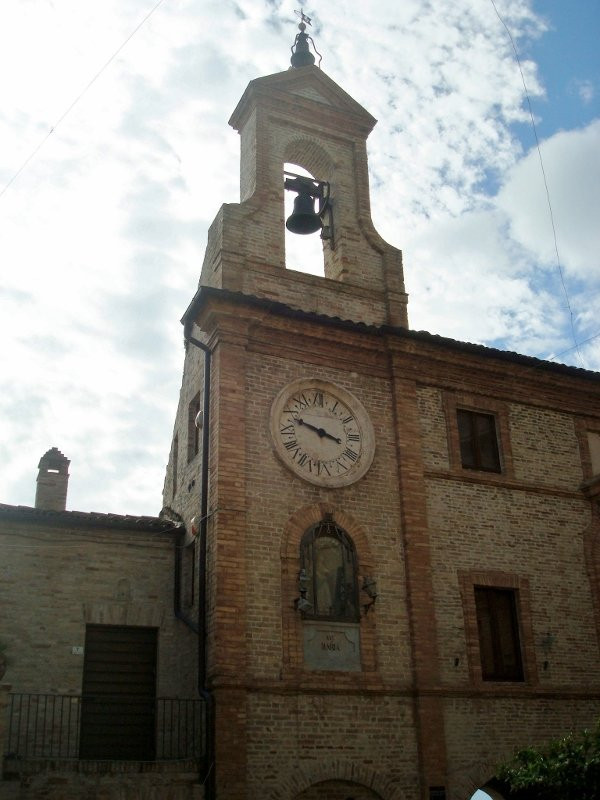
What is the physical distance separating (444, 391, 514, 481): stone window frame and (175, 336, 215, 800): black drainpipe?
Answer: 4417mm

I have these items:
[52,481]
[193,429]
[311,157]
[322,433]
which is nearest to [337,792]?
[322,433]

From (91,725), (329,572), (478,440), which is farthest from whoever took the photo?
(478,440)

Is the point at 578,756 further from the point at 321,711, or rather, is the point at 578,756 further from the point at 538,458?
the point at 538,458

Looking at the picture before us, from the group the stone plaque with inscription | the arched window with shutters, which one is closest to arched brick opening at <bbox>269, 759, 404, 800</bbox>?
the stone plaque with inscription

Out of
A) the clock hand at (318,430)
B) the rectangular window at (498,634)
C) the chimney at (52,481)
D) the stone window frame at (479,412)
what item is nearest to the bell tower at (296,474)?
the clock hand at (318,430)

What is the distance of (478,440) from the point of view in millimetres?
16453

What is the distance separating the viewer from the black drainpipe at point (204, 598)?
12.0 metres

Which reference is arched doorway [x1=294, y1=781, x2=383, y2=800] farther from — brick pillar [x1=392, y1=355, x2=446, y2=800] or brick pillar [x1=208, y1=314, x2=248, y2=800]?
brick pillar [x1=208, y1=314, x2=248, y2=800]

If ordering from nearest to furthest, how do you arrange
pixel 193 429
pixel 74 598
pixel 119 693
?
pixel 119 693
pixel 74 598
pixel 193 429

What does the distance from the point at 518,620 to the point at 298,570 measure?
415cm

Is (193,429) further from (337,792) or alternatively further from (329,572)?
(337,792)

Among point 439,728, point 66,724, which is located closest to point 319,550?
point 439,728

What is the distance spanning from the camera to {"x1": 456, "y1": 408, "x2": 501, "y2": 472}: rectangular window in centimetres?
1623

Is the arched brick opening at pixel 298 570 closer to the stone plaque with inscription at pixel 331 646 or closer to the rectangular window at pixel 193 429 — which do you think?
the stone plaque with inscription at pixel 331 646
